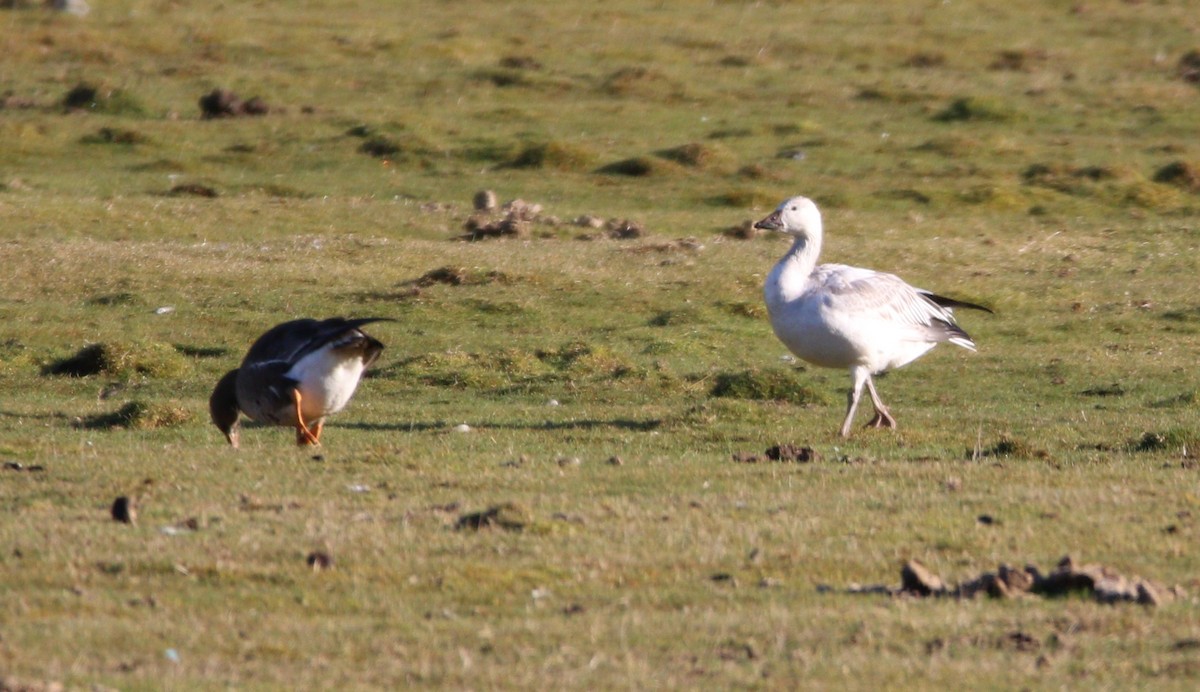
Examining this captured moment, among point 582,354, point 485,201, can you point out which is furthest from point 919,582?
point 485,201

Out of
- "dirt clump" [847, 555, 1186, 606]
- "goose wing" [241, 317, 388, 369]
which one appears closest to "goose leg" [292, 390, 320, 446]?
"goose wing" [241, 317, 388, 369]

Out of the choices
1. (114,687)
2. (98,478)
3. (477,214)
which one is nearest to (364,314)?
(477,214)

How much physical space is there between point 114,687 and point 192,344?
40.4 feet

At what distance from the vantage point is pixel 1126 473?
9867 mm

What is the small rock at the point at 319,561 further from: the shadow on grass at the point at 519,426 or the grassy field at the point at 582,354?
the shadow on grass at the point at 519,426

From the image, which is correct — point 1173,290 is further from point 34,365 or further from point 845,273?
point 34,365

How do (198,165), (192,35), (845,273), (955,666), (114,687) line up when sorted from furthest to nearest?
(192,35) → (198,165) → (845,273) → (955,666) → (114,687)

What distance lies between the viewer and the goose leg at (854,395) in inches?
476

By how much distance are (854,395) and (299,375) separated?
4.28 meters

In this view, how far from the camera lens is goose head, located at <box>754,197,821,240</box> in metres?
13.5

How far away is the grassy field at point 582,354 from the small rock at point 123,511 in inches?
4.9

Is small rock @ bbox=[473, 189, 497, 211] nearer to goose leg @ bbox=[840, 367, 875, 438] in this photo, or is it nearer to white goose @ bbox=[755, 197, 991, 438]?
white goose @ bbox=[755, 197, 991, 438]

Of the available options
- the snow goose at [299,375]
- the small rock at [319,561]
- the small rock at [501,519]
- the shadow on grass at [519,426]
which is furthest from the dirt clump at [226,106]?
the small rock at [319,561]

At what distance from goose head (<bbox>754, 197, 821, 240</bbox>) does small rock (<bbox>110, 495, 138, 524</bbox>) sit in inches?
265
